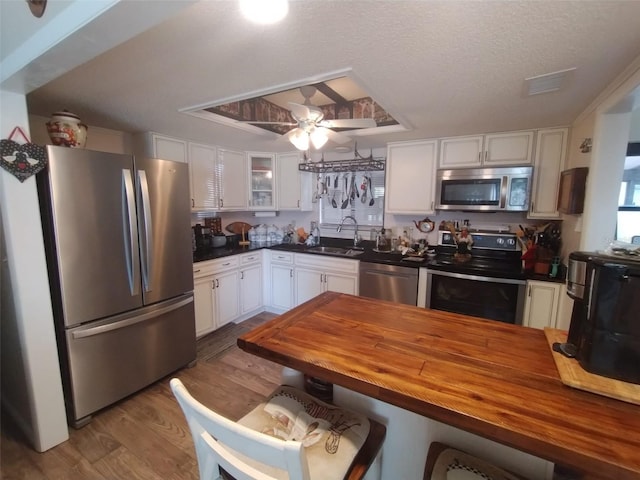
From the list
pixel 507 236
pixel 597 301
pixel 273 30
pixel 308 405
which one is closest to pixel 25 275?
pixel 308 405

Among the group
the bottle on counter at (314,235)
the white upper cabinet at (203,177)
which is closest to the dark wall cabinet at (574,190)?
the bottle on counter at (314,235)

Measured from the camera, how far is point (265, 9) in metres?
0.97

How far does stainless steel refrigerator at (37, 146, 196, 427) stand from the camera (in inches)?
67.0

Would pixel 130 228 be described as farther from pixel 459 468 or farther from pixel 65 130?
pixel 459 468

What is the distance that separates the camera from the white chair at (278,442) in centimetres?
67

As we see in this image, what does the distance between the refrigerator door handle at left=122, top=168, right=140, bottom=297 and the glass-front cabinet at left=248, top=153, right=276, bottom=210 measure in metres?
1.89

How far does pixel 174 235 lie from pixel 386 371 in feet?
6.54

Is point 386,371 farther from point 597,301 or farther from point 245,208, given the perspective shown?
point 245,208

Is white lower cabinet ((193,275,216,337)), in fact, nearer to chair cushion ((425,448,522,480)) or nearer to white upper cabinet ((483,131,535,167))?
chair cushion ((425,448,522,480))

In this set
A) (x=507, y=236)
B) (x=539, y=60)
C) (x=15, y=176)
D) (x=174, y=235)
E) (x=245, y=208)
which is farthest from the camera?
(x=245, y=208)

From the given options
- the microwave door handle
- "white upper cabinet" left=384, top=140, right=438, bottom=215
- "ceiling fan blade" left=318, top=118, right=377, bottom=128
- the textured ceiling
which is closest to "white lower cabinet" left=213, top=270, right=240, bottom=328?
the textured ceiling

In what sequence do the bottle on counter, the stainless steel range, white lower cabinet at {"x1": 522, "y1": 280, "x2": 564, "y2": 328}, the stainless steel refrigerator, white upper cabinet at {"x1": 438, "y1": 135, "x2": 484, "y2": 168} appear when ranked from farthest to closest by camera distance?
the bottle on counter → white upper cabinet at {"x1": 438, "y1": 135, "x2": 484, "y2": 168} → the stainless steel range → white lower cabinet at {"x1": 522, "y1": 280, "x2": 564, "y2": 328} → the stainless steel refrigerator

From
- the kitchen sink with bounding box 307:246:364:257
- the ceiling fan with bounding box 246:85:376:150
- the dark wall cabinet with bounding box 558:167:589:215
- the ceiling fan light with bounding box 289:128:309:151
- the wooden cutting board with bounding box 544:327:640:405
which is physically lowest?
the kitchen sink with bounding box 307:246:364:257

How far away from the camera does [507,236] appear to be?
286 cm
